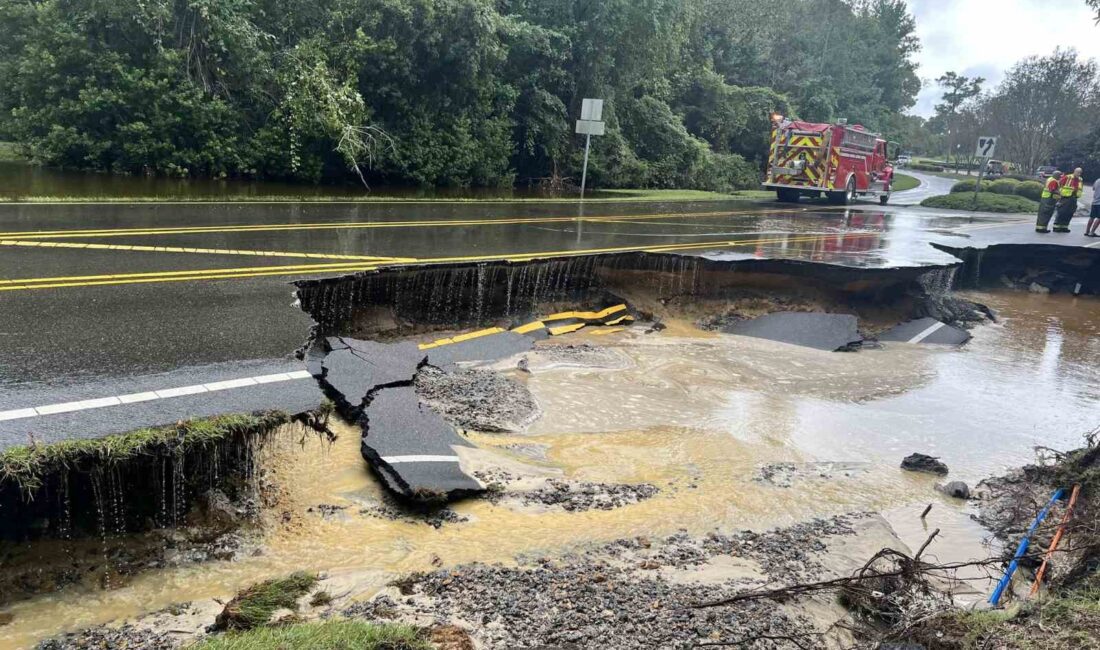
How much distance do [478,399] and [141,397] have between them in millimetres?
2899

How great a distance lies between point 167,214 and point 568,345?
21.8ft

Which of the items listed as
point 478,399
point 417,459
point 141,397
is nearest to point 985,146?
point 478,399

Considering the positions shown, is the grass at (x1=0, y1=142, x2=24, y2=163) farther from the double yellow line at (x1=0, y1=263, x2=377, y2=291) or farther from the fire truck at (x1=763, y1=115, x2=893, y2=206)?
the fire truck at (x1=763, y1=115, x2=893, y2=206)

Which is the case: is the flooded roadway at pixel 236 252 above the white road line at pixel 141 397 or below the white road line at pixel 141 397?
above

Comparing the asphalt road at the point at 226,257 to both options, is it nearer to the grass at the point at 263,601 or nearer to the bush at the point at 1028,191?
the grass at the point at 263,601

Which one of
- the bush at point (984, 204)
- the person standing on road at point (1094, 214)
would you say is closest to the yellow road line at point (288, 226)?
the person standing on road at point (1094, 214)

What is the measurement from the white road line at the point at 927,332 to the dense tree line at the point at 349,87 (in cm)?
1219

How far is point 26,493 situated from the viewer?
13.1ft

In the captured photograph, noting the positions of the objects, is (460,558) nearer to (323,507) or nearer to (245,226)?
(323,507)

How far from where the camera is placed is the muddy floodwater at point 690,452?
4535 millimetres

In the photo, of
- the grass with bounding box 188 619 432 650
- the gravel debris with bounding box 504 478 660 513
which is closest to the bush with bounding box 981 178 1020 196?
the gravel debris with bounding box 504 478 660 513

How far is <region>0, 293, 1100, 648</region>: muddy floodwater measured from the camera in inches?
179

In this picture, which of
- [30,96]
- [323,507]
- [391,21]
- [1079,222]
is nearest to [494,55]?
[391,21]

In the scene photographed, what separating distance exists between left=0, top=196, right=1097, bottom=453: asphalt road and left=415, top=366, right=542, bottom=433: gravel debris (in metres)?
1.28
